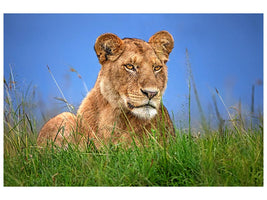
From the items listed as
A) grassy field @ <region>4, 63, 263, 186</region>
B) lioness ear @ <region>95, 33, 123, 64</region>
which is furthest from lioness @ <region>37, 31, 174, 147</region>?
grassy field @ <region>4, 63, 263, 186</region>

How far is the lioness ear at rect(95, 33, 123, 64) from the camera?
12.4 feet

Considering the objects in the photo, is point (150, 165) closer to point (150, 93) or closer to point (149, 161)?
point (149, 161)

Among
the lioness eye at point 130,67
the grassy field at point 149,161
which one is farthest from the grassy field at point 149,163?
the lioness eye at point 130,67

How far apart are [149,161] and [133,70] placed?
3.68 ft

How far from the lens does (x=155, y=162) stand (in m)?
3.01

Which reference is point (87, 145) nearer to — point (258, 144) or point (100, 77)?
point (100, 77)

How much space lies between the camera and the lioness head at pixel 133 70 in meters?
3.57

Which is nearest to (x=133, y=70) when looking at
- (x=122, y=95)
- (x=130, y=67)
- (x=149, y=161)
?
(x=130, y=67)

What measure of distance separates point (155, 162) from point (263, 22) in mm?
2037

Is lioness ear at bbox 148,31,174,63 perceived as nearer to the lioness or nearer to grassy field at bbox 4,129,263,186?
the lioness

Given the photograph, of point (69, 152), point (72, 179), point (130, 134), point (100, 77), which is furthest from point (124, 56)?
point (72, 179)

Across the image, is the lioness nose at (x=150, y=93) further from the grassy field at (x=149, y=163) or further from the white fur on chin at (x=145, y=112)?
the grassy field at (x=149, y=163)

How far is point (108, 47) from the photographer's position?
385cm

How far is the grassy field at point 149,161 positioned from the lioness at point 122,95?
227mm
